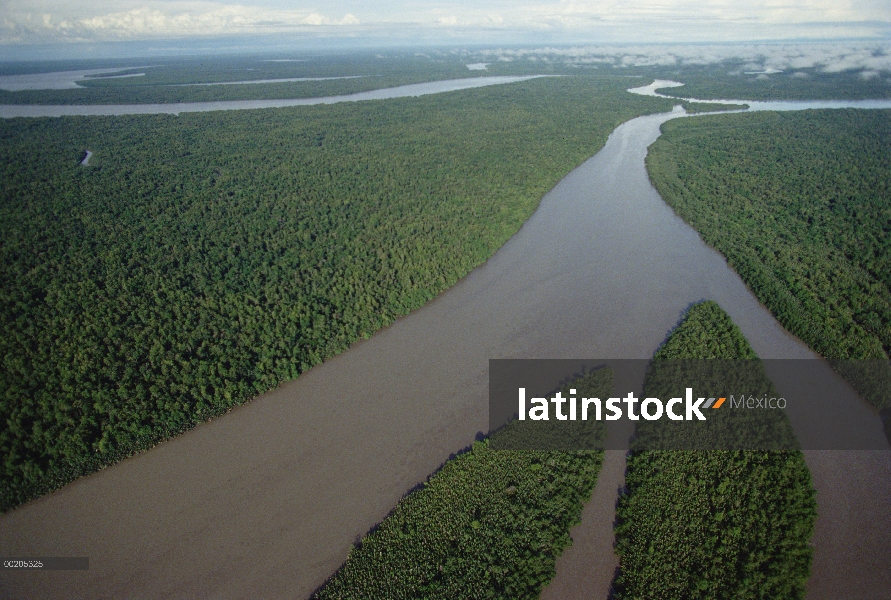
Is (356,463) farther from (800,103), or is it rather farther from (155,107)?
(800,103)

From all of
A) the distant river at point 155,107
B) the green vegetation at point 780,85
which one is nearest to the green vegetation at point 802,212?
the green vegetation at point 780,85

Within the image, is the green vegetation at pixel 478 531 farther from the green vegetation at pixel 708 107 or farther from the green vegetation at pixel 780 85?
the green vegetation at pixel 780 85

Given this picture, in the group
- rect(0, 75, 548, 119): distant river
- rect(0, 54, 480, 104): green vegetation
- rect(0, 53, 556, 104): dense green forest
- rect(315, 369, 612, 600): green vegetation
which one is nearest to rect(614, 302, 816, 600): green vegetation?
rect(315, 369, 612, 600): green vegetation

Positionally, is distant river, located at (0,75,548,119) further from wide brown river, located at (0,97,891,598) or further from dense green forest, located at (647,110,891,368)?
wide brown river, located at (0,97,891,598)

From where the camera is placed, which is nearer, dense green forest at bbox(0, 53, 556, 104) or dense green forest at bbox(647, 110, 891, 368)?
dense green forest at bbox(647, 110, 891, 368)

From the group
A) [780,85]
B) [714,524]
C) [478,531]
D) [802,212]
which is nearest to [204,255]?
[478,531]

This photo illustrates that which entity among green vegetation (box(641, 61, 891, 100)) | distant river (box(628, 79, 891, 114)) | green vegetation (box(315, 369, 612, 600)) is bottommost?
green vegetation (box(315, 369, 612, 600))

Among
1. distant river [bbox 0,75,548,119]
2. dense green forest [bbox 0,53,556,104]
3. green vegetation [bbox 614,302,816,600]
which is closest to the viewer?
green vegetation [bbox 614,302,816,600]
